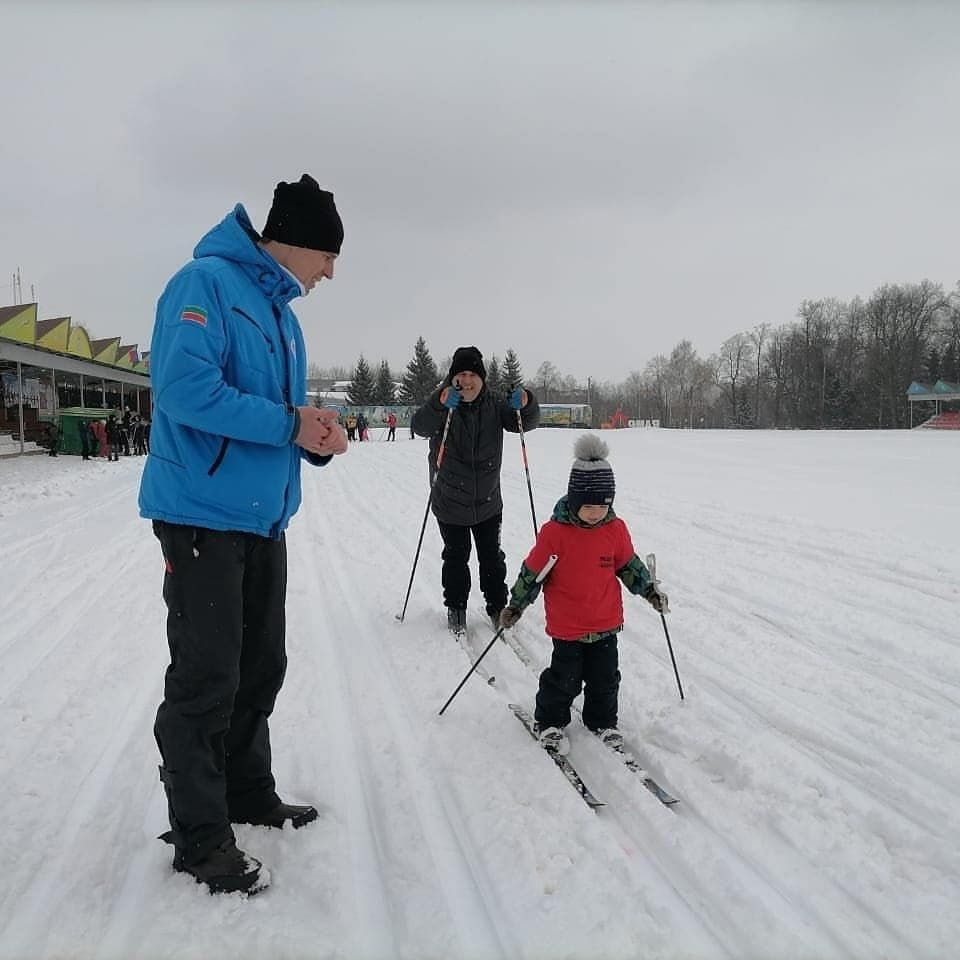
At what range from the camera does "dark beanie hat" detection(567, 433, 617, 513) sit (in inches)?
119

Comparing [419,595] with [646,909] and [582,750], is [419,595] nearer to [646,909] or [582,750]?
[582,750]

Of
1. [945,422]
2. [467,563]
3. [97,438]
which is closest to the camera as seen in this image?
[467,563]

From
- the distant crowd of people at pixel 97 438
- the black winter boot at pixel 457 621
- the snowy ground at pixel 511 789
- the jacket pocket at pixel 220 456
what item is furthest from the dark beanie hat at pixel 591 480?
the distant crowd of people at pixel 97 438

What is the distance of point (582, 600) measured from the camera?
10.00 ft

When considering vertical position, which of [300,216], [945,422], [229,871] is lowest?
[229,871]

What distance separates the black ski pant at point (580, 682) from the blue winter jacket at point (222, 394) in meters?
1.60

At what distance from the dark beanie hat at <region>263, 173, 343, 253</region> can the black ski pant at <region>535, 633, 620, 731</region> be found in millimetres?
2054

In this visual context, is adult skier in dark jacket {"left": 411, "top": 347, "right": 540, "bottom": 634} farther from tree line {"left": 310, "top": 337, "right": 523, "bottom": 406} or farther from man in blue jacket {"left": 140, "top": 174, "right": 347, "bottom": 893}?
tree line {"left": 310, "top": 337, "right": 523, "bottom": 406}

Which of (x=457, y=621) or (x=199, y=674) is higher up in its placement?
(x=199, y=674)

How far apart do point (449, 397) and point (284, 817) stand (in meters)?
2.92

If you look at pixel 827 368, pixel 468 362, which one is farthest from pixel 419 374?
pixel 468 362

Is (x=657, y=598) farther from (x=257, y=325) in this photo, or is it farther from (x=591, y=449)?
(x=257, y=325)

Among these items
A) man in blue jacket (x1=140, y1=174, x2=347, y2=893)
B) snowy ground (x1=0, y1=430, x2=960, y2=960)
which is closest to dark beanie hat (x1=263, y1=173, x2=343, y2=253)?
man in blue jacket (x1=140, y1=174, x2=347, y2=893)

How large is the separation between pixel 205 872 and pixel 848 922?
1.97 m
